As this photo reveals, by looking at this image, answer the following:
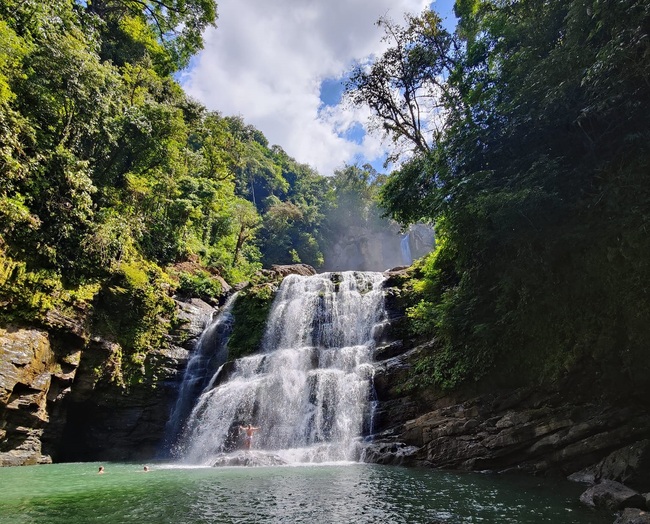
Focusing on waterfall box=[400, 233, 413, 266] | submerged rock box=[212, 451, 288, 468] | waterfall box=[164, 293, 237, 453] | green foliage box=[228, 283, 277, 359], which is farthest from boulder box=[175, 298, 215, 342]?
waterfall box=[400, 233, 413, 266]

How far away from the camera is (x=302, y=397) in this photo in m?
15.3

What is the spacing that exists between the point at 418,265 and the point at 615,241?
12984 millimetres

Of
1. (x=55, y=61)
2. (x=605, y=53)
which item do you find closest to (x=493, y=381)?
(x=605, y=53)

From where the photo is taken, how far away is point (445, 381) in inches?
484

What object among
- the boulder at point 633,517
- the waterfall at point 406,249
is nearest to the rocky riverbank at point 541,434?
the boulder at point 633,517

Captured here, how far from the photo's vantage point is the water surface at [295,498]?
601cm

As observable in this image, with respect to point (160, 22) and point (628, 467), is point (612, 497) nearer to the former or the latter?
point (628, 467)

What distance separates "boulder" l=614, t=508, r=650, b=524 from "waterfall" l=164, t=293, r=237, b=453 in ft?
52.3

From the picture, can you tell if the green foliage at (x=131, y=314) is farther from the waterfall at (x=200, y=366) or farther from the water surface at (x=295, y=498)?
the water surface at (x=295, y=498)

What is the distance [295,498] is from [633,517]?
5.25 metres

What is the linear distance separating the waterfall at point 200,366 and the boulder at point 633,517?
15.9m

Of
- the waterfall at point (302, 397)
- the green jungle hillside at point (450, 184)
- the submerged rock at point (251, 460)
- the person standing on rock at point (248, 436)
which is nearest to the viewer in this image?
the green jungle hillside at point (450, 184)

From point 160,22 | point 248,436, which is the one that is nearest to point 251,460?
point 248,436

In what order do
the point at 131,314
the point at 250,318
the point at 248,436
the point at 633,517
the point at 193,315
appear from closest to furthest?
the point at 633,517
the point at 248,436
the point at 131,314
the point at 193,315
the point at 250,318
